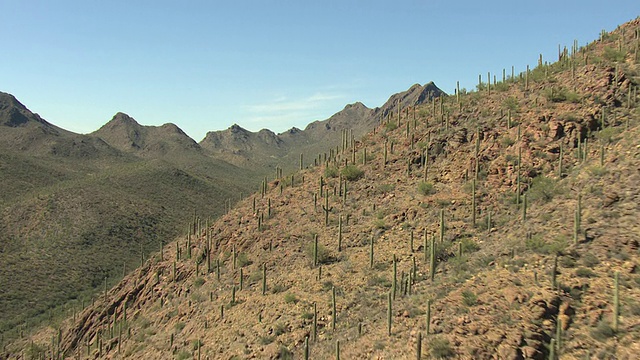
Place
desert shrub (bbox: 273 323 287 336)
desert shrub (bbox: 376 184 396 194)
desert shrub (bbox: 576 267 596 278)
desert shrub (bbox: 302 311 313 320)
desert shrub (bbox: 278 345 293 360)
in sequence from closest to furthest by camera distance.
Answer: desert shrub (bbox: 576 267 596 278)
desert shrub (bbox: 278 345 293 360)
desert shrub (bbox: 273 323 287 336)
desert shrub (bbox: 302 311 313 320)
desert shrub (bbox: 376 184 396 194)

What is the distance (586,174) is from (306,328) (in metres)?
12.5

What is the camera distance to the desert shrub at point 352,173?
24.7m

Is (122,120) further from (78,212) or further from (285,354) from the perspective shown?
(285,354)

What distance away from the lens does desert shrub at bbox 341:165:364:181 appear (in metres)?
24.7

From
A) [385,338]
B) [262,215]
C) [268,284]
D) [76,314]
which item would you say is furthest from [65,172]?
[385,338]

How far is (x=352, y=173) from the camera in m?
24.6

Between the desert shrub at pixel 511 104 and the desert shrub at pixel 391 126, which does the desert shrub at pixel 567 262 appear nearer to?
the desert shrub at pixel 511 104

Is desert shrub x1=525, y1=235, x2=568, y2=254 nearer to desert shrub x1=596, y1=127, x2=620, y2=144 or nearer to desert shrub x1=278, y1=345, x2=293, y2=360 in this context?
desert shrub x1=596, y1=127, x2=620, y2=144

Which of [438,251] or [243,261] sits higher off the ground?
[438,251]

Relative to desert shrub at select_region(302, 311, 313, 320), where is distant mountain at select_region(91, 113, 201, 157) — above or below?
above

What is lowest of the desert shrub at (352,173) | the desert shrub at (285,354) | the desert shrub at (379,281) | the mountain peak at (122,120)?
the desert shrub at (285,354)

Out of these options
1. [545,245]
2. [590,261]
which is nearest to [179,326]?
[545,245]

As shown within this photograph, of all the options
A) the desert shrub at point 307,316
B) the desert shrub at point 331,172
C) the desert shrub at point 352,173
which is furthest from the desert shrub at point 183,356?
the desert shrub at point 331,172

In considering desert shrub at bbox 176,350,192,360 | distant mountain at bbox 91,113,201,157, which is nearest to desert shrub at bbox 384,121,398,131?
desert shrub at bbox 176,350,192,360
